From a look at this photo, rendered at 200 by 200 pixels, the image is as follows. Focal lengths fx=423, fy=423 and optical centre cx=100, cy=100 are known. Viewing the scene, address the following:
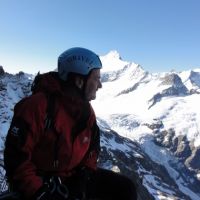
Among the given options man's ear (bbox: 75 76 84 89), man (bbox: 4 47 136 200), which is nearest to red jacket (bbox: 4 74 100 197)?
man (bbox: 4 47 136 200)

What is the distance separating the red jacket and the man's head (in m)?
0.17

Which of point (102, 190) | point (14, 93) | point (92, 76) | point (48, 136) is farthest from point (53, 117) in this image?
point (14, 93)

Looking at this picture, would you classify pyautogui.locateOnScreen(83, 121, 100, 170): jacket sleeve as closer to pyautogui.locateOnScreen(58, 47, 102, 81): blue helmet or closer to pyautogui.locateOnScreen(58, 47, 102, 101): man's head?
pyautogui.locateOnScreen(58, 47, 102, 101): man's head

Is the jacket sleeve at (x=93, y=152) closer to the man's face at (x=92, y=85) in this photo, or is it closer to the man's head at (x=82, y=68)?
the man's face at (x=92, y=85)

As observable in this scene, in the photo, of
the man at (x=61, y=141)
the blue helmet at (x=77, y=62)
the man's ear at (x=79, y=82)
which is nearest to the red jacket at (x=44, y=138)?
the man at (x=61, y=141)

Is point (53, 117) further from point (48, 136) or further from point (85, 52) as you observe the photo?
point (85, 52)

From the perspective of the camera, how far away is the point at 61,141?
19.8ft

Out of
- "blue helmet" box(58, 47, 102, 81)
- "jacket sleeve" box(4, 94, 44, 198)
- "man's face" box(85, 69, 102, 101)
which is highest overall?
"blue helmet" box(58, 47, 102, 81)

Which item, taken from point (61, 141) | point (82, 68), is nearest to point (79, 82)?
point (82, 68)

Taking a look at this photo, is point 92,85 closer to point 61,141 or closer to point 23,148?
point 61,141

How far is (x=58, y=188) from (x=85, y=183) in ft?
4.12

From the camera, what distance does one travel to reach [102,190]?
7.00 m

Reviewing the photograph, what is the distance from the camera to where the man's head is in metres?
6.46

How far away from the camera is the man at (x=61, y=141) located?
5582mm
